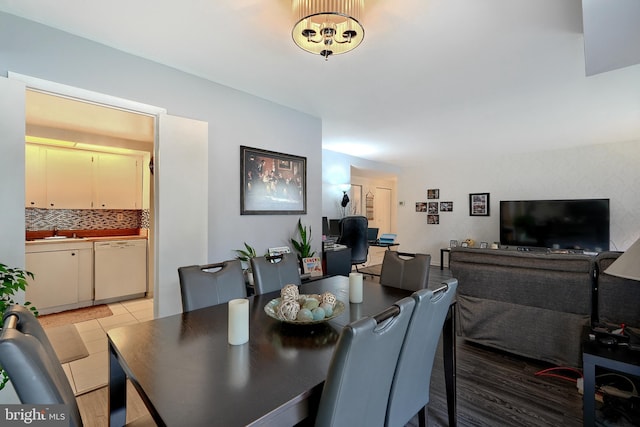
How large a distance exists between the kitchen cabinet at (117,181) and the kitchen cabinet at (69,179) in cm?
10

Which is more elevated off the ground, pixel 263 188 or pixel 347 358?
pixel 263 188

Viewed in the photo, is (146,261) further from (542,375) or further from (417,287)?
(542,375)

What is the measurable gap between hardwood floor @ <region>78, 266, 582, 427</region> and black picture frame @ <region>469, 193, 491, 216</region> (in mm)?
4648

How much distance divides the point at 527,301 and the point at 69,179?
5.53m

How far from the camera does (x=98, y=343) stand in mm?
2824

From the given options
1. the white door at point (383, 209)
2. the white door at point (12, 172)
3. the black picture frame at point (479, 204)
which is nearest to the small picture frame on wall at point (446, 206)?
the black picture frame at point (479, 204)

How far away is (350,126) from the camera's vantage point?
420cm

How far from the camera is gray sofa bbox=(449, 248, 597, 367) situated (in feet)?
6.84

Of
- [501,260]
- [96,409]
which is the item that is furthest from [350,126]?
[96,409]

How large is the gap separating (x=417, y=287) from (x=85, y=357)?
2.91 m

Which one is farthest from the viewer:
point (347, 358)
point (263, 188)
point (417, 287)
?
point (263, 188)

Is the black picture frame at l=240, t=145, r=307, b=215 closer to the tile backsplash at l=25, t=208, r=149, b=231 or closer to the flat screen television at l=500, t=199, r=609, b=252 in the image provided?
the tile backsplash at l=25, t=208, r=149, b=231

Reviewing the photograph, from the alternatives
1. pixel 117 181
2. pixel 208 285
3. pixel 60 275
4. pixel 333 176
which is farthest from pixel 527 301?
pixel 117 181

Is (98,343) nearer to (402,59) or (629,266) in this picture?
(402,59)
